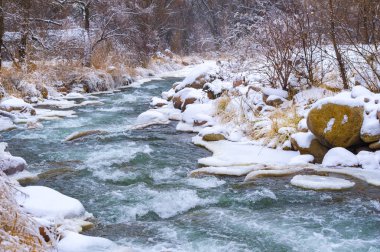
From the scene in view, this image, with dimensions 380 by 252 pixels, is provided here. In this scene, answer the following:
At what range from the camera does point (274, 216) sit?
4480mm

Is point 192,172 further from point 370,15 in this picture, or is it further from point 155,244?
point 370,15

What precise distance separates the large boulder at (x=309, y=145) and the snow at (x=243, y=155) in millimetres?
179

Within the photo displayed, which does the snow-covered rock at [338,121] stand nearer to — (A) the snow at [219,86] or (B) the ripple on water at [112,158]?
(B) the ripple on water at [112,158]

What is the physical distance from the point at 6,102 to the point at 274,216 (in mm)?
7912

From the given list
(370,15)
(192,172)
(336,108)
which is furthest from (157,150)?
(370,15)

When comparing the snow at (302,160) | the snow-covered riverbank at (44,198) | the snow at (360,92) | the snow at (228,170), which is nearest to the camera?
the snow-covered riverbank at (44,198)

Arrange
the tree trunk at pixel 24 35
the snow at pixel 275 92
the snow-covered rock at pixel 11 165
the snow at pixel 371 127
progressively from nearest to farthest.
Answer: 1. the snow-covered rock at pixel 11 165
2. the snow at pixel 371 127
3. the snow at pixel 275 92
4. the tree trunk at pixel 24 35

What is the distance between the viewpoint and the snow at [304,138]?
250 inches

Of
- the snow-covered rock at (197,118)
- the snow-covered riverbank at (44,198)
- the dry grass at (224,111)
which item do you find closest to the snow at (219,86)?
the snow-covered rock at (197,118)

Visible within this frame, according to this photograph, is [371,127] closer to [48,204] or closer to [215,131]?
[215,131]

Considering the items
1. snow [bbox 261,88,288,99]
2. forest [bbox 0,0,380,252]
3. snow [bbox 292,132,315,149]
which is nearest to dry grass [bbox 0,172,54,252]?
forest [bbox 0,0,380,252]

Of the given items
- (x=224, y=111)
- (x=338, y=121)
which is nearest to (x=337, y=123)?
(x=338, y=121)

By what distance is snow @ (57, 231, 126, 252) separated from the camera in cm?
347

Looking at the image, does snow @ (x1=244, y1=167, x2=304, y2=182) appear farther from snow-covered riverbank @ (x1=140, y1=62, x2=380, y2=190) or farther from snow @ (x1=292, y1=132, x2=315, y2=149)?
snow @ (x1=292, y1=132, x2=315, y2=149)
